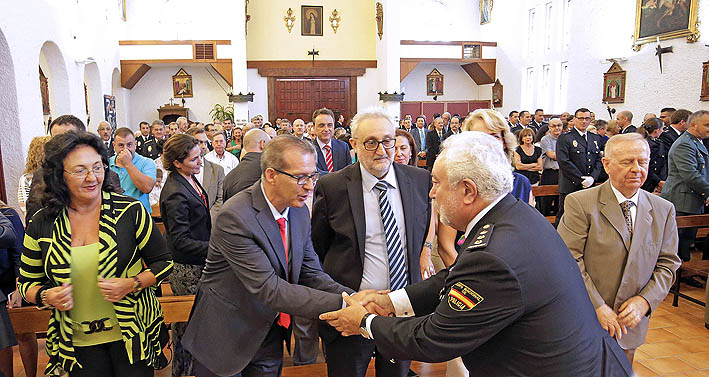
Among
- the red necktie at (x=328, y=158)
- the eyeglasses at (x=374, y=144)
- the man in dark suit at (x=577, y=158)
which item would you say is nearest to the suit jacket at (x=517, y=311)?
the eyeglasses at (x=374, y=144)

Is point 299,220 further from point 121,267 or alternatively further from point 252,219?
point 121,267

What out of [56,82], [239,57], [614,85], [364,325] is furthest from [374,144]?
[239,57]

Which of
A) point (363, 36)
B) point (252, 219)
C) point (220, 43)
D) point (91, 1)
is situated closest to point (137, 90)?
point (220, 43)

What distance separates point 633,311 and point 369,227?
1.32 metres

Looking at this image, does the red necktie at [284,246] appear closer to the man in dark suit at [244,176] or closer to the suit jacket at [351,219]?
the suit jacket at [351,219]

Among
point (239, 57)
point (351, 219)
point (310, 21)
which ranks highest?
point (310, 21)

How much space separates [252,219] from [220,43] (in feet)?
50.0

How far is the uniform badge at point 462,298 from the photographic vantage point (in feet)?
4.92

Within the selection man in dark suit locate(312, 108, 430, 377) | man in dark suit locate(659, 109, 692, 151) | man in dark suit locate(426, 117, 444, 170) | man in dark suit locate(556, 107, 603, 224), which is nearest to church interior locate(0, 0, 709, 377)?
man in dark suit locate(659, 109, 692, 151)

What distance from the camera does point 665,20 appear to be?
10438 millimetres

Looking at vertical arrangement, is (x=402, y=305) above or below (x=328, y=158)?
below

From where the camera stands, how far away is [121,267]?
2.21 m

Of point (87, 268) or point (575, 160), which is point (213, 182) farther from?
point (575, 160)

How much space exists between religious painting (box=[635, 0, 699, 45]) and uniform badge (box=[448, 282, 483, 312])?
10835 mm
